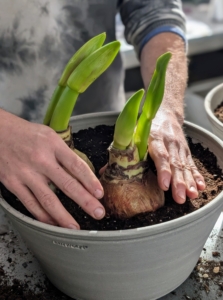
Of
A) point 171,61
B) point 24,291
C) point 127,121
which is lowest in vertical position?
point 24,291

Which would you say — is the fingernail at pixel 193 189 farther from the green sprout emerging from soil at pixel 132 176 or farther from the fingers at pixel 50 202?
the fingers at pixel 50 202

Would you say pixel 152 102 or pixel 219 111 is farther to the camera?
pixel 219 111

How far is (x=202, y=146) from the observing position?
2.31 ft

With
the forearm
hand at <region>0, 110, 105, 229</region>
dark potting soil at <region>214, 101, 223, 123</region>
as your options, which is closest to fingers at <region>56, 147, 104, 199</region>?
hand at <region>0, 110, 105, 229</region>

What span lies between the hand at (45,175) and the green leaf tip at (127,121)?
0.06 m

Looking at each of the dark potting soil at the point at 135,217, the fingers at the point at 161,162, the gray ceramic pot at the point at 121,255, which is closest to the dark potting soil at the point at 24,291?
the gray ceramic pot at the point at 121,255

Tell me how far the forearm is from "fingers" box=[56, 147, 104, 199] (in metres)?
0.30

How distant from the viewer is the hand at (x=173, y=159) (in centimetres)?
56

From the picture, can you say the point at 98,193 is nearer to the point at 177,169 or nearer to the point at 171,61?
the point at 177,169

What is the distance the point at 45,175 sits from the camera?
55 cm

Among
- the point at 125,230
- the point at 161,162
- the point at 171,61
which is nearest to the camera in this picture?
the point at 125,230

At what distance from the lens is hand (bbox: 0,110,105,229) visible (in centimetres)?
53

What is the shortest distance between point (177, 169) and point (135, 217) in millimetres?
97

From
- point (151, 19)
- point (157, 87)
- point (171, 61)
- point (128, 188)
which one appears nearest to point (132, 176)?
point (128, 188)
